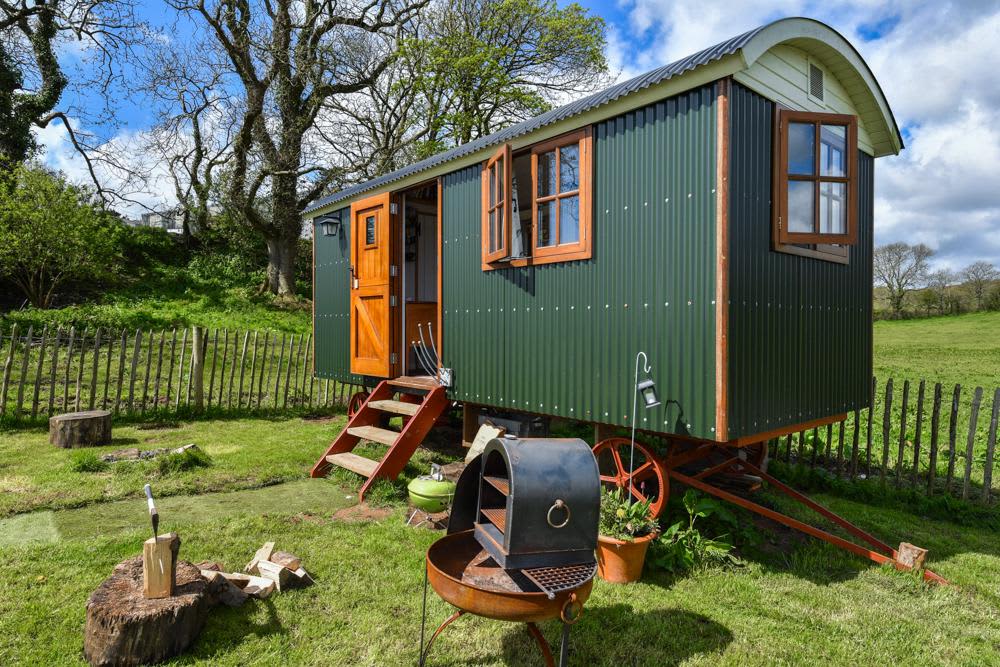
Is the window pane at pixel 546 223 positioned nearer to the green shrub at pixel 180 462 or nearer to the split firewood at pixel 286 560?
the split firewood at pixel 286 560

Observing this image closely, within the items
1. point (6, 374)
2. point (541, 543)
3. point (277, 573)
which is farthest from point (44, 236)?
Answer: point (541, 543)

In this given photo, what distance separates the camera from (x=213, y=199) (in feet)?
67.6

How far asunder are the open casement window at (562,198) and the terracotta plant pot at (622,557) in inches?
89.8

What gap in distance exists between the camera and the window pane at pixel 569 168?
5.00 meters

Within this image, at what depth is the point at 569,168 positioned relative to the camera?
200 inches

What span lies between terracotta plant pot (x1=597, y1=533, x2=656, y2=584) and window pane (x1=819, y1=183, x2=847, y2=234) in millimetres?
2871

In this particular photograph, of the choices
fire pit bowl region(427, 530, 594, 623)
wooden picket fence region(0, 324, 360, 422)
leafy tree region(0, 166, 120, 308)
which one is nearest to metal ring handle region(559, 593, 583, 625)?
fire pit bowl region(427, 530, 594, 623)

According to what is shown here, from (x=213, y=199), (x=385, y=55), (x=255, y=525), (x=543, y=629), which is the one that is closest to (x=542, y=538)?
(x=543, y=629)

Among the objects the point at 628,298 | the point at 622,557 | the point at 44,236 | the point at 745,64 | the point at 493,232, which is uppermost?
the point at 44,236

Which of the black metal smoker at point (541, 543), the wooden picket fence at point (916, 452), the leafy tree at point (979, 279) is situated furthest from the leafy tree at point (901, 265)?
the black metal smoker at point (541, 543)

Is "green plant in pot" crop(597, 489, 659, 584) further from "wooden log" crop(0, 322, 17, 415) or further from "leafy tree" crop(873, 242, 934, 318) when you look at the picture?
"leafy tree" crop(873, 242, 934, 318)

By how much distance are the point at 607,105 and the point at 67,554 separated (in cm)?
511

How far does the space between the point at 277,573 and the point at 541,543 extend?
1940 millimetres

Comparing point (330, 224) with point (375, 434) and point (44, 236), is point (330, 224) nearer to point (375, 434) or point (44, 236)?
point (375, 434)
